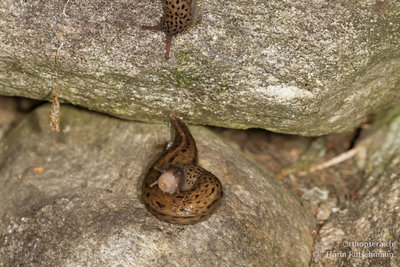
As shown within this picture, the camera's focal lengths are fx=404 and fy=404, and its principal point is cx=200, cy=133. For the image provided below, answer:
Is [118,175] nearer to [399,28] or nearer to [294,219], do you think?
[294,219]

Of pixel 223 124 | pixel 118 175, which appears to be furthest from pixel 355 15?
pixel 118 175

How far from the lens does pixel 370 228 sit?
4254 mm

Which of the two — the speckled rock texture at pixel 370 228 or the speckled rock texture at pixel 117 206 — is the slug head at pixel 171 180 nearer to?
the speckled rock texture at pixel 117 206

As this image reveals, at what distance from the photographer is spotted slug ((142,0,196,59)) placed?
349cm

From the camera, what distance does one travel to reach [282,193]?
15.1 ft

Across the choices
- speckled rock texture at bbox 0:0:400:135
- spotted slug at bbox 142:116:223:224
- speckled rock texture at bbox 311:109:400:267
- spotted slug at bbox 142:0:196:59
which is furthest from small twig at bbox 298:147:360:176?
spotted slug at bbox 142:0:196:59

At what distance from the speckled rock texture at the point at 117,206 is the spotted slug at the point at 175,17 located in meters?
1.27

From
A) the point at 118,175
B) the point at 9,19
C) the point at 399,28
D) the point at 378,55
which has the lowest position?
the point at 118,175

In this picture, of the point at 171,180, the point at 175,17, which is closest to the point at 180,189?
the point at 171,180

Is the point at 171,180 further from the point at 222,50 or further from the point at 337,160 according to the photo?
the point at 337,160

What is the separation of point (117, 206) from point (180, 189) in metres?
0.64

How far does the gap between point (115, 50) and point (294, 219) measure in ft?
8.44

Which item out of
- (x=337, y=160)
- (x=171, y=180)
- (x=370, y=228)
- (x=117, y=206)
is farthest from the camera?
(x=337, y=160)

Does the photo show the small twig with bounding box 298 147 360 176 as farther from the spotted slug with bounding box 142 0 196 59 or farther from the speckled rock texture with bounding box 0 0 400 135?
the spotted slug with bounding box 142 0 196 59
